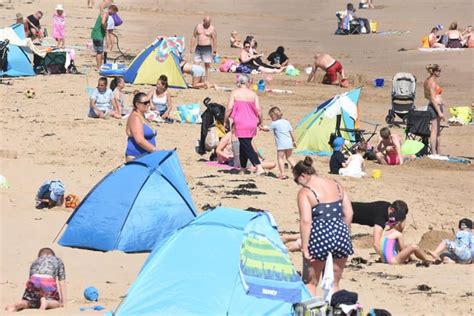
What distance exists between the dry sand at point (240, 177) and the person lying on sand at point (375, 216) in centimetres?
21

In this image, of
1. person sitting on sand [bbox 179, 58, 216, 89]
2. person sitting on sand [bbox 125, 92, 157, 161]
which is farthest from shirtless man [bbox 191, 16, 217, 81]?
person sitting on sand [bbox 125, 92, 157, 161]

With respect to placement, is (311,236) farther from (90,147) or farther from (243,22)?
(243,22)

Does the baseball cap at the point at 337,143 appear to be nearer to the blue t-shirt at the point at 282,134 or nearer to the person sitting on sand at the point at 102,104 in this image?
the blue t-shirt at the point at 282,134

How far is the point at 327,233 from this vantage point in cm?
1022

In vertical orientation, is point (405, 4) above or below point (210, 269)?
above

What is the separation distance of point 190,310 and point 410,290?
2385 mm

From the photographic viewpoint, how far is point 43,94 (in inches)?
892

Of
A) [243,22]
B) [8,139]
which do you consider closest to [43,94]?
[8,139]

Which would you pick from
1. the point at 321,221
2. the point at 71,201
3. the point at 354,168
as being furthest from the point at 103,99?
the point at 321,221

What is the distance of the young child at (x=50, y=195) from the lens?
46.2 ft

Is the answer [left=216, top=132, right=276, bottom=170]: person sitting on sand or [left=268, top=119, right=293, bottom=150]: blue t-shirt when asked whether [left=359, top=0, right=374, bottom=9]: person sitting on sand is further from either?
[left=268, top=119, right=293, bottom=150]: blue t-shirt

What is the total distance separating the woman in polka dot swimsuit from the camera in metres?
10.2

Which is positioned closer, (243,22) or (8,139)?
(8,139)

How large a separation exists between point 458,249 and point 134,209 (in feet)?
11.3
